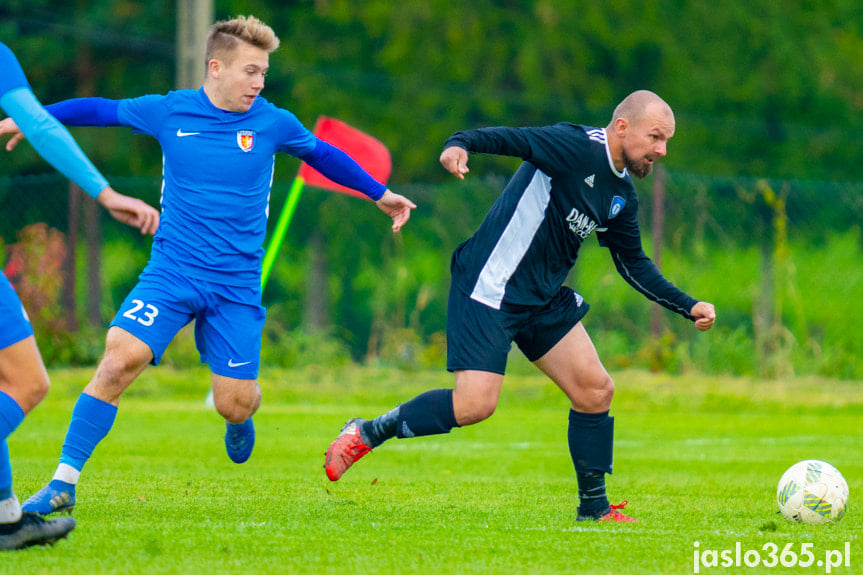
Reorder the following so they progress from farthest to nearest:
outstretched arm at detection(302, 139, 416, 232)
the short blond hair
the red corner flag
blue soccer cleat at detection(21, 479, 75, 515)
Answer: the red corner flag → outstretched arm at detection(302, 139, 416, 232) → the short blond hair → blue soccer cleat at detection(21, 479, 75, 515)

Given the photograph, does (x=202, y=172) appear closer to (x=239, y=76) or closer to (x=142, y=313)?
(x=239, y=76)

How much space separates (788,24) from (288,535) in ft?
75.4

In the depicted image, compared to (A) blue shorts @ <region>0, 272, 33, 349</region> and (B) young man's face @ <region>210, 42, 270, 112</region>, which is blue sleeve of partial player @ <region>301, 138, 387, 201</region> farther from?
(A) blue shorts @ <region>0, 272, 33, 349</region>

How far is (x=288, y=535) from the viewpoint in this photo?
16.4 ft

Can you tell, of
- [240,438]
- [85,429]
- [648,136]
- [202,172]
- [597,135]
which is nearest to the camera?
[85,429]

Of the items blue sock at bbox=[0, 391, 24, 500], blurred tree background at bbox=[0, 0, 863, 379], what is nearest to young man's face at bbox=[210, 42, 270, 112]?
blue sock at bbox=[0, 391, 24, 500]

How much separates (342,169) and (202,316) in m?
1.09

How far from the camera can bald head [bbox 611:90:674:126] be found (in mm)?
5582

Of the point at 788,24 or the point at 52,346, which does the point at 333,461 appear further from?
the point at 788,24

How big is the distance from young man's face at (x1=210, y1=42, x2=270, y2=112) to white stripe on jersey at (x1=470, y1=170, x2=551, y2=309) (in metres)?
1.44

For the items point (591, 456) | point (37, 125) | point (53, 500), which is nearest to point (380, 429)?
point (591, 456)

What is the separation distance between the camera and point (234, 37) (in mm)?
5973

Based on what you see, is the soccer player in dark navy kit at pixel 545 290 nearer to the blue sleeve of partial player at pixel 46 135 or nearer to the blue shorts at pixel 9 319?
the blue shorts at pixel 9 319

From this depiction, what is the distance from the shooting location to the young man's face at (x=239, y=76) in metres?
5.94
